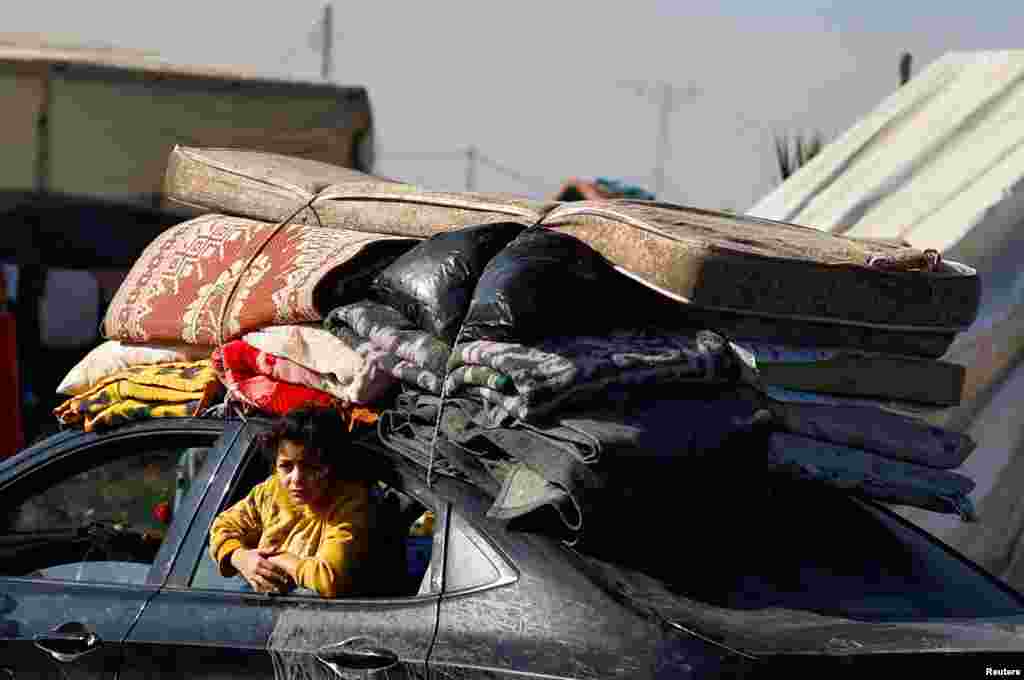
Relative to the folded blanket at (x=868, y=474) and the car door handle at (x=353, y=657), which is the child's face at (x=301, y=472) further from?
the folded blanket at (x=868, y=474)

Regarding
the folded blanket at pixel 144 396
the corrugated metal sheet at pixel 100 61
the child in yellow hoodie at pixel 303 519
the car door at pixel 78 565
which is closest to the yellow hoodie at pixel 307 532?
the child in yellow hoodie at pixel 303 519

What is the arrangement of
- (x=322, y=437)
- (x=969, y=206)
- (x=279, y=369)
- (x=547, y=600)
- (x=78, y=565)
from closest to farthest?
(x=547, y=600) < (x=322, y=437) < (x=279, y=369) < (x=78, y=565) < (x=969, y=206)

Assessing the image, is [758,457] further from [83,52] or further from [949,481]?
[83,52]

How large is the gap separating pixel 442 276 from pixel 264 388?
1.81 ft

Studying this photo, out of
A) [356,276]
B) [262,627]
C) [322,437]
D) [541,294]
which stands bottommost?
[262,627]

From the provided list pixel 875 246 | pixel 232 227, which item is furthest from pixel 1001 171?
pixel 232 227

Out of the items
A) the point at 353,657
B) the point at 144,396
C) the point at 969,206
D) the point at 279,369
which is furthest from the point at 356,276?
the point at 969,206

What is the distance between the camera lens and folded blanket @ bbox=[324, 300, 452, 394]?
12.1 ft

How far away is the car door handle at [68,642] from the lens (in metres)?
3.68

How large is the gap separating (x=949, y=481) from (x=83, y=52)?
38.9 ft

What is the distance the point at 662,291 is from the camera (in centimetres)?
372

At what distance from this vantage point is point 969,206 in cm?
705

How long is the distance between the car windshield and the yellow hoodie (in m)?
0.59

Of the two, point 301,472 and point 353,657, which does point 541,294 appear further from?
point 353,657
